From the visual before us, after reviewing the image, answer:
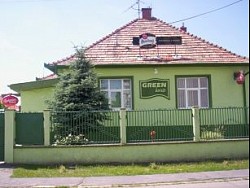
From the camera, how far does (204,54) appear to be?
21.2 metres

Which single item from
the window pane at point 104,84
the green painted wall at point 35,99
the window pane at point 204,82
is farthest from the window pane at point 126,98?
the window pane at point 204,82

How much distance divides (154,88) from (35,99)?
238 inches

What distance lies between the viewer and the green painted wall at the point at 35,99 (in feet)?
67.9

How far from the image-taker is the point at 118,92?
20.4m

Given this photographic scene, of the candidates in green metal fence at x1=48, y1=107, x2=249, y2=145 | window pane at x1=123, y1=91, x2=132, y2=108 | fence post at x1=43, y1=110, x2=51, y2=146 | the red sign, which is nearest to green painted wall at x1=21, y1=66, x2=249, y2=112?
window pane at x1=123, y1=91, x2=132, y2=108

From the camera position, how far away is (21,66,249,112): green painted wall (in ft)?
66.7

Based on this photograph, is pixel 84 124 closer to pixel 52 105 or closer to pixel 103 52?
pixel 52 105

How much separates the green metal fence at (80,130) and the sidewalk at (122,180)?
9.80 ft

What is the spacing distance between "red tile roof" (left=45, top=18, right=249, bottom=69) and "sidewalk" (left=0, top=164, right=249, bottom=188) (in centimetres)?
846

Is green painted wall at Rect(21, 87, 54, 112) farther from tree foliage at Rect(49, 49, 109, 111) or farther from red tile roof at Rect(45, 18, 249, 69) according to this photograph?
tree foliage at Rect(49, 49, 109, 111)

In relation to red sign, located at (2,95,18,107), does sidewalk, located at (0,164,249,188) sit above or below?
below

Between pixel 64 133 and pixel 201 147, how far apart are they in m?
5.20

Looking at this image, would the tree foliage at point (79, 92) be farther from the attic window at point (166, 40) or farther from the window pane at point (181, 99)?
the window pane at point (181, 99)

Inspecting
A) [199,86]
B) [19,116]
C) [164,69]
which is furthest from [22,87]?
[199,86]
